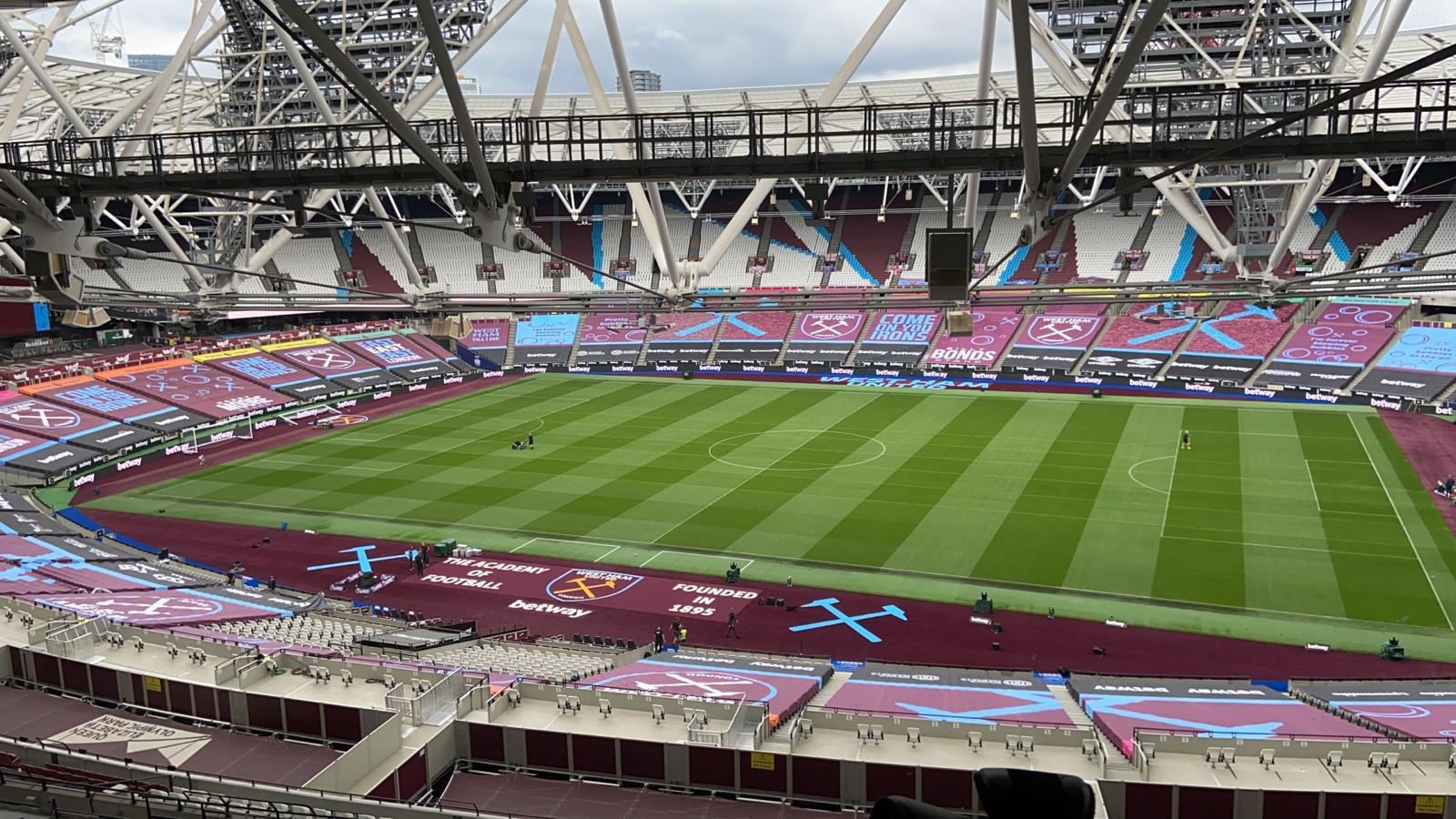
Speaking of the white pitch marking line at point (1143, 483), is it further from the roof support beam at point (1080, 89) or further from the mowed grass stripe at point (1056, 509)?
the roof support beam at point (1080, 89)

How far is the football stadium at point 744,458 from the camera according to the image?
475 inches

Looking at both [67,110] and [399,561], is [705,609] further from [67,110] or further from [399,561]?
[67,110]

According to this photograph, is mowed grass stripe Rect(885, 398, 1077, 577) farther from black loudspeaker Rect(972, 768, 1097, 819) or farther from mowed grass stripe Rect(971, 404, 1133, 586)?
black loudspeaker Rect(972, 768, 1097, 819)

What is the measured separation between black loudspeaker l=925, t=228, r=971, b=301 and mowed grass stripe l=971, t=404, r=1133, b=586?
16.5 meters

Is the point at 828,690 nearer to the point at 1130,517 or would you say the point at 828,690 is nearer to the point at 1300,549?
the point at 1130,517

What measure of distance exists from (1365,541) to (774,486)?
767 inches

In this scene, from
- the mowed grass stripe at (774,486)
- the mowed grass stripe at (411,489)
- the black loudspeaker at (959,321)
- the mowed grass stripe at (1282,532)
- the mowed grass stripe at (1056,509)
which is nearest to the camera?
the black loudspeaker at (959,321)

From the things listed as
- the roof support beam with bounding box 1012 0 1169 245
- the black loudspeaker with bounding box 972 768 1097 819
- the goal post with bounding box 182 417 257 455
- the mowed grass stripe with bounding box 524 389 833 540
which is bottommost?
the mowed grass stripe with bounding box 524 389 833 540

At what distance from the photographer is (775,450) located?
43594mm

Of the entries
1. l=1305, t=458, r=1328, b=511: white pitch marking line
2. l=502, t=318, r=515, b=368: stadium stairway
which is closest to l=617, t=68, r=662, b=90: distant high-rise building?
l=502, t=318, r=515, b=368: stadium stairway

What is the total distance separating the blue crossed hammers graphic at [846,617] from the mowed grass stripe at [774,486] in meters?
4.53

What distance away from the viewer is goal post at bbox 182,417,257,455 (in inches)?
1818

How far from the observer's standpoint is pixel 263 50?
30.7 m

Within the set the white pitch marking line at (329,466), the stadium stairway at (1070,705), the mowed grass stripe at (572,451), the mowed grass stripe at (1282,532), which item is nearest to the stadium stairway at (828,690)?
the stadium stairway at (1070,705)
